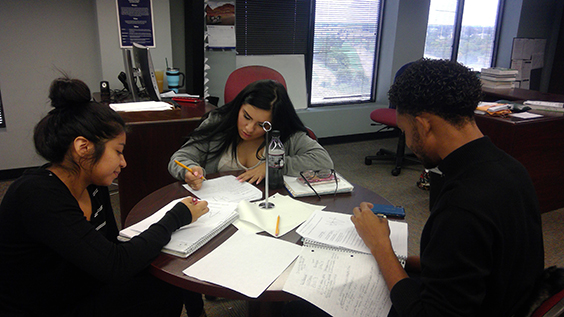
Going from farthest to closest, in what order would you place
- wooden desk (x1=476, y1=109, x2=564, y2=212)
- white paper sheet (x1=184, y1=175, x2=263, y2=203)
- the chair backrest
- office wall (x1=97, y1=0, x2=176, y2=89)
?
office wall (x1=97, y1=0, x2=176, y2=89) → the chair backrest → wooden desk (x1=476, y1=109, x2=564, y2=212) → white paper sheet (x1=184, y1=175, x2=263, y2=203)

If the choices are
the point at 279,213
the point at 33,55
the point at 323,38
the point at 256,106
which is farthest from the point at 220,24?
the point at 279,213

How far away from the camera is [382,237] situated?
108 cm

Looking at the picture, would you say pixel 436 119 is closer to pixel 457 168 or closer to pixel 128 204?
pixel 457 168

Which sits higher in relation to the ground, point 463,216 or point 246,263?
point 463,216

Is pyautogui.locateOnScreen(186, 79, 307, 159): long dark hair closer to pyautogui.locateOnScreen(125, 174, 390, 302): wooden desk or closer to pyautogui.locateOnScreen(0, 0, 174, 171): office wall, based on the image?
pyautogui.locateOnScreen(125, 174, 390, 302): wooden desk

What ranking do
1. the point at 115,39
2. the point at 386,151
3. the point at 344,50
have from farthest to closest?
the point at 344,50
the point at 386,151
the point at 115,39

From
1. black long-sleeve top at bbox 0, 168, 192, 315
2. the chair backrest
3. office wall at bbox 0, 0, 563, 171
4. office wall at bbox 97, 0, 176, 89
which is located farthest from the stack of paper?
black long-sleeve top at bbox 0, 168, 192, 315

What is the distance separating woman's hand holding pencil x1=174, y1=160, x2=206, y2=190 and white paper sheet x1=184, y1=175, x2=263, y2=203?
0.02 metres

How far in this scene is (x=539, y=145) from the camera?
9.21 ft

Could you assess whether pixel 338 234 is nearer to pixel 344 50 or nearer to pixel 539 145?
pixel 539 145

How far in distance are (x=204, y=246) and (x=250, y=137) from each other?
778 mm

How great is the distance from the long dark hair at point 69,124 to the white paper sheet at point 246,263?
0.44m

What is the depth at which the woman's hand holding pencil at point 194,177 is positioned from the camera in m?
1.52

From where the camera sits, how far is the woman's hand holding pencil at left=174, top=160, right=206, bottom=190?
1521mm
